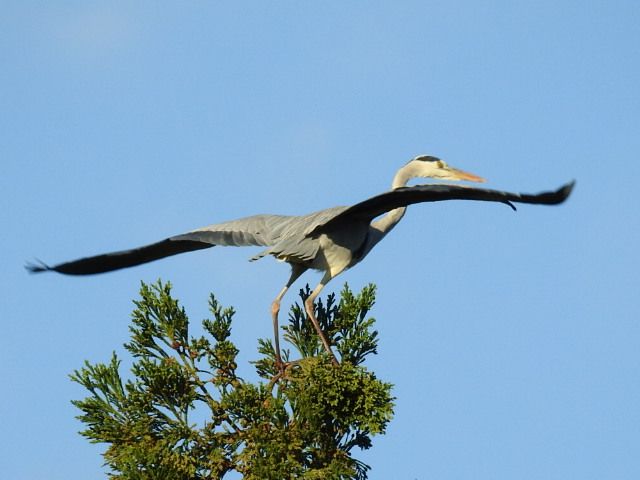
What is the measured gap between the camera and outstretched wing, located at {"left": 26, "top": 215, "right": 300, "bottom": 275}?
10.3 meters

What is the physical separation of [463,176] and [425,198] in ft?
7.59

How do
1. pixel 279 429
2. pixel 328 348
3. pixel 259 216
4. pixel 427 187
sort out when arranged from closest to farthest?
1. pixel 279 429
2. pixel 427 187
3. pixel 328 348
4. pixel 259 216

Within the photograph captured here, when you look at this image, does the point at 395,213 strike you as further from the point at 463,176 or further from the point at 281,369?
the point at 281,369

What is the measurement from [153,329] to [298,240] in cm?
179

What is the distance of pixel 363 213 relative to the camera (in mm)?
10328

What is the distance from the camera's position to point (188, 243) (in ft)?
35.6

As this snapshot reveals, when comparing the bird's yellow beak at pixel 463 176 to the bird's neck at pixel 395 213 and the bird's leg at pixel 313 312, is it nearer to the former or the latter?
the bird's neck at pixel 395 213

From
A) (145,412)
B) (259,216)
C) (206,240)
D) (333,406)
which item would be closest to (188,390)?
(145,412)

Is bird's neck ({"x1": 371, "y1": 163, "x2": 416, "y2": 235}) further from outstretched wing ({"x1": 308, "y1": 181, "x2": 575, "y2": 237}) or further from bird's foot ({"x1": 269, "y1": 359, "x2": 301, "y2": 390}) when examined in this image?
bird's foot ({"x1": 269, "y1": 359, "x2": 301, "y2": 390})

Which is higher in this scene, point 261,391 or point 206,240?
point 206,240

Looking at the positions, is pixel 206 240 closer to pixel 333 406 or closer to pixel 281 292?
pixel 281 292

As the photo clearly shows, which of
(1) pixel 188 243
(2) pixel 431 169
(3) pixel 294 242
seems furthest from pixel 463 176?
(1) pixel 188 243

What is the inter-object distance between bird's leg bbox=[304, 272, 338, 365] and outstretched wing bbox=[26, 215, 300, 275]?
643 millimetres

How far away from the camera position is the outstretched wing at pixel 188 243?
10.3 meters
